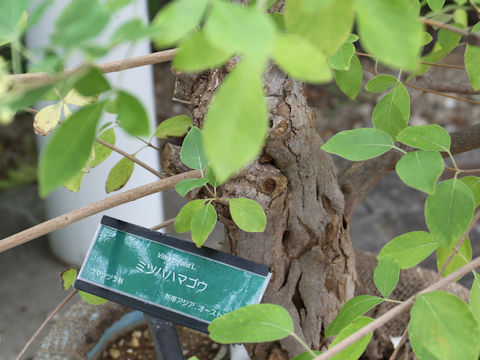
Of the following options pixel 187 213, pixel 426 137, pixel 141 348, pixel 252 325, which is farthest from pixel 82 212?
pixel 141 348

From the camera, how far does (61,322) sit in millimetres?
847

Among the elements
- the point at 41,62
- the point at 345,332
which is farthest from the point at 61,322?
the point at 41,62

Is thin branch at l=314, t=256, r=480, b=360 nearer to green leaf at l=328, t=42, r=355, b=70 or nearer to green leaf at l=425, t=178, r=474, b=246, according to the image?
green leaf at l=425, t=178, r=474, b=246

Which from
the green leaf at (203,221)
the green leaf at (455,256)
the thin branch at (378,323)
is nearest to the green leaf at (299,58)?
the thin branch at (378,323)

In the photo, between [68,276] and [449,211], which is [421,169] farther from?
[68,276]

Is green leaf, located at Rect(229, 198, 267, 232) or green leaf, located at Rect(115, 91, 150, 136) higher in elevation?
green leaf, located at Rect(115, 91, 150, 136)

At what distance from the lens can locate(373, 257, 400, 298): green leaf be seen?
0.50 metres

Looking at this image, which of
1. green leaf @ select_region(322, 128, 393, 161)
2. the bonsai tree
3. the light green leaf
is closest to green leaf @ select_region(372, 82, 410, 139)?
the bonsai tree

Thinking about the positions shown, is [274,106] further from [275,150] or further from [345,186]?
[345,186]

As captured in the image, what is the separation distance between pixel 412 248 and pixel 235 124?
1.20 feet

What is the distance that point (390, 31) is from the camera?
241 mm

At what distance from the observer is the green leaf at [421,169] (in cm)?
40

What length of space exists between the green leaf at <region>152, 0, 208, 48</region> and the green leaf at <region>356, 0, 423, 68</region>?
72 mm

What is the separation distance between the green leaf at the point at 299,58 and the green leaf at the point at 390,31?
3 cm
